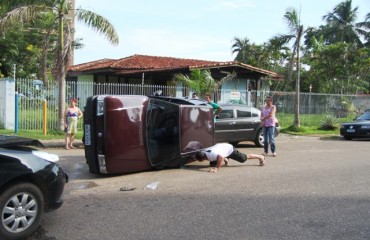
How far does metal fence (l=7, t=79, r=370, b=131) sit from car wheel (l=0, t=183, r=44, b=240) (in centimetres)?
1267

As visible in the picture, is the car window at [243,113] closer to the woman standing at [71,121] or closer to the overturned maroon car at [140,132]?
the overturned maroon car at [140,132]

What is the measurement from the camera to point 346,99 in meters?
25.4

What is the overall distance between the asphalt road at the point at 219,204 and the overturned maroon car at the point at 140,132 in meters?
0.31

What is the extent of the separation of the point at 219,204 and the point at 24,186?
2868 millimetres

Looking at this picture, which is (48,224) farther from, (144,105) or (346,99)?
(346,99)

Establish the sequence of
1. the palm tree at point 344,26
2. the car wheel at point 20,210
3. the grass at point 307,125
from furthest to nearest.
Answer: the palm tree at point 344,26
the grass at point 307,125
the car wheel at point 20,210

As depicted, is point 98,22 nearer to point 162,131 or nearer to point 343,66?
point 162,131

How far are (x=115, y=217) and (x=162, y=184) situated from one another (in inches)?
90.0

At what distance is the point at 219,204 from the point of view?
6.54 meters

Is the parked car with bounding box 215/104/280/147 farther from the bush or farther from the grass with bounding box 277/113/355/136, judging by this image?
the bush

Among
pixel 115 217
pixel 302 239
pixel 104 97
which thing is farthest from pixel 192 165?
pixel 302 239

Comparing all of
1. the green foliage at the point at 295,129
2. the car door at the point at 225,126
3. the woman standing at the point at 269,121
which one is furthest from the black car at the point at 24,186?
the green foliage at the point at 295,129

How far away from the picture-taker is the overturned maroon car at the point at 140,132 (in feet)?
27.7

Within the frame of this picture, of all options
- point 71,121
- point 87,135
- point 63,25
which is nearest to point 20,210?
point 87,135
